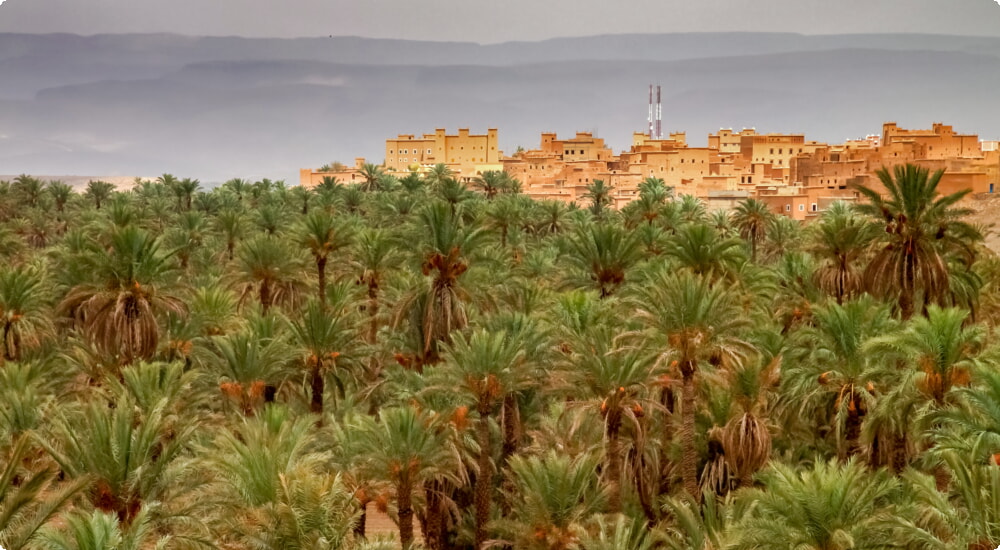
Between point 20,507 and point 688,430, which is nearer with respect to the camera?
point 20,507

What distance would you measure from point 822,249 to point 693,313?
12.0 meters

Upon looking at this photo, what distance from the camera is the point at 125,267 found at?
21.9 m

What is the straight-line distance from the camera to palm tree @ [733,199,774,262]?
139 ft

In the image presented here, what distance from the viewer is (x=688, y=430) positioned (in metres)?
18.1

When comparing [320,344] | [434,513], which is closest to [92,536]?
[434,513]

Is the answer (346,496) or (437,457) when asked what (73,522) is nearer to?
(346,496)

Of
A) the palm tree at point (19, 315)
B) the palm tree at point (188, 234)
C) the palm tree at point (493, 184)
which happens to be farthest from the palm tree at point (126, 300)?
the palm tree at point (493, 184)

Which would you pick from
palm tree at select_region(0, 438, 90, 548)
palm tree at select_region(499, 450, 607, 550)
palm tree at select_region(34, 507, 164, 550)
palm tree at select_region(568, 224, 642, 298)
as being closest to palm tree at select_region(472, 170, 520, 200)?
palm tree at select_region(568, 224, 642, 298)

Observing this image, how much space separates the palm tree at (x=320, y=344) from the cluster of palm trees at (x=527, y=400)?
6cm

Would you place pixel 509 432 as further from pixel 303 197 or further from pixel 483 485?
pixel 303 197

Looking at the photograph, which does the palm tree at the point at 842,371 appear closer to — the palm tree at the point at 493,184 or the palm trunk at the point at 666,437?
the palm trunk at the point at 666,437

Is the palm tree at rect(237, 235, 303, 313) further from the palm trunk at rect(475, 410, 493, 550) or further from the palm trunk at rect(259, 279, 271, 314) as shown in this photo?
the palm trunk at rect(475, 410, 493, 550)

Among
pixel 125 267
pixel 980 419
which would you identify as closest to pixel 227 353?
pixel 125 267

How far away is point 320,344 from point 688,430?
357 inches
